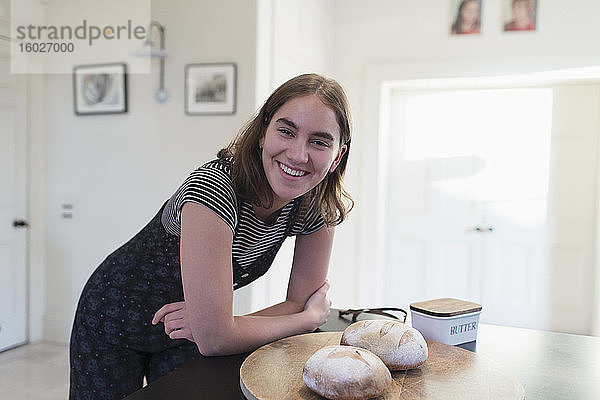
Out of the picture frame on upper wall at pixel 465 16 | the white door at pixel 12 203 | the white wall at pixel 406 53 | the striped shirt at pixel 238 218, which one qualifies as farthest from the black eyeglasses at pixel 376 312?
the white door at pixel 12 203

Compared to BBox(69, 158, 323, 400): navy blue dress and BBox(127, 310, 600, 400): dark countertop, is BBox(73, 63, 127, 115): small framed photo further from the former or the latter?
BBox(127, 310, 600, 400): dark countertop

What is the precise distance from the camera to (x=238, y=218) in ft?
3.82

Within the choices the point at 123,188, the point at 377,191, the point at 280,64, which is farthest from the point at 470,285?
the point at 123,188

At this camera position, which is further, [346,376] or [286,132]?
[286,132]

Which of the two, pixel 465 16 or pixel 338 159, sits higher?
pixel 465 16

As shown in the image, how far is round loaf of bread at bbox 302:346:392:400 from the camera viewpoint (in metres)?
0.79

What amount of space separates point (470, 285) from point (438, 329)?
2.90 meters

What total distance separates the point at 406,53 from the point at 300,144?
2.85 meters

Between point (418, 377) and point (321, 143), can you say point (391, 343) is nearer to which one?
point (418, 377)

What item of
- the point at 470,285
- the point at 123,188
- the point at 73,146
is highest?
the point at 73,146

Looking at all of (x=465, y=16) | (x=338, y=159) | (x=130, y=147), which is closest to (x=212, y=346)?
(x=338, y=159)

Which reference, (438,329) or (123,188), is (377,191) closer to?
(123,188)

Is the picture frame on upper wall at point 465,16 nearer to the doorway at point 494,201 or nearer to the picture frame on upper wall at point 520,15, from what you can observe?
the picture frame on upper wall at point 520,15

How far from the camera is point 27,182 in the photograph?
3662 mm
